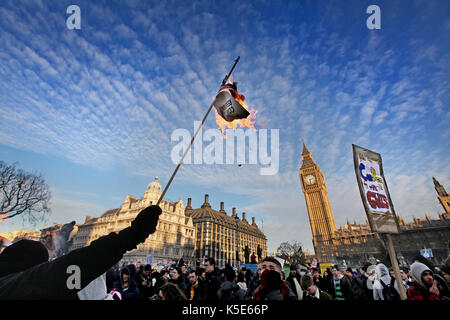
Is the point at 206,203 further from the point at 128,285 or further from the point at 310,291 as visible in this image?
the point at 310,291

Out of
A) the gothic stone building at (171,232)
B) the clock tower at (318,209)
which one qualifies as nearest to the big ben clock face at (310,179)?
the clock tower at (318,209)

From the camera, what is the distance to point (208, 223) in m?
65.4

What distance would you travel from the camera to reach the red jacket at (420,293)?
11.2 ft

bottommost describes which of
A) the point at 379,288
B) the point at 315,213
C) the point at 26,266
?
the point at 379,288

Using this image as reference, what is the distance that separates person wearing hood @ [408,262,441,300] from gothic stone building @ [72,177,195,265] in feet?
145

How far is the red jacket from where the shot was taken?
3410 mm

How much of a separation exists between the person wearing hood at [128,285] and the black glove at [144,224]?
363 centimetres

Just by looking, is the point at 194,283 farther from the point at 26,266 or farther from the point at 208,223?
the point at 208,223

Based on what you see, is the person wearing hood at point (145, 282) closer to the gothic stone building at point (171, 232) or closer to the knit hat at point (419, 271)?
the knit hat at point (419, 271)

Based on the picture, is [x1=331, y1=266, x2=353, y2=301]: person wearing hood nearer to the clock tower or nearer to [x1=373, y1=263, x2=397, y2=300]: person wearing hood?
[x1=373, y1=263, x2=397, y2=300]: person wearing hood
